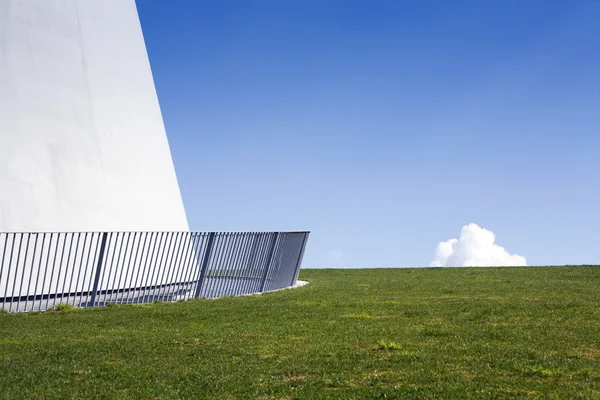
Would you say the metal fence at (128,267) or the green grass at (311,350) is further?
the metal fence at (128,267)

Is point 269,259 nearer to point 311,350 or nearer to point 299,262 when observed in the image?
point 299,262

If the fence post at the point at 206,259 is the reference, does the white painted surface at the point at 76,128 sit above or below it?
above

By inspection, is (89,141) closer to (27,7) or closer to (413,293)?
(27,7)

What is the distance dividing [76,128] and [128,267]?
186 inches

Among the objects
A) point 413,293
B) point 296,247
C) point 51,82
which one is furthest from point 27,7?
point 413,293

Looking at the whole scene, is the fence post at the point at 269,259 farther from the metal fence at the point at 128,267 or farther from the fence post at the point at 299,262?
the fence post at the point at 299,262

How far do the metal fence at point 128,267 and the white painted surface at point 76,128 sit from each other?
836 millimetres

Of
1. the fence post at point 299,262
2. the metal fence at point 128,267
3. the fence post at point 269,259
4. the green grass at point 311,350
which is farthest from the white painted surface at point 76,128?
the fence post at point 299,262

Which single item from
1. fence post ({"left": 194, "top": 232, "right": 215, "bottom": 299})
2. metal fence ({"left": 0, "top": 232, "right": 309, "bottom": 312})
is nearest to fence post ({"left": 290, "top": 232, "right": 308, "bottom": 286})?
metal fence ({"left": 0, "top": 232, "right": 309, "bottom": 312})

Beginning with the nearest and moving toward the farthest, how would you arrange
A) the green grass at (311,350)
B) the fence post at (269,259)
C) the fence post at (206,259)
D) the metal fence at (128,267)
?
the green grass at (311,350) < the metal fence at (128,267) < the fence post at (206,259) < the fence post at (269,259)

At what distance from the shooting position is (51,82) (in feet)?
69.1

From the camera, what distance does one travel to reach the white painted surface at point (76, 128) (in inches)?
760

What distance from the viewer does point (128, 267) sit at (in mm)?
19328

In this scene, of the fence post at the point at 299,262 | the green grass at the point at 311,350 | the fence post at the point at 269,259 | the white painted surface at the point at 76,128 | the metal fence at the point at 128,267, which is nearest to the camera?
the green grass at the point at 311,350
